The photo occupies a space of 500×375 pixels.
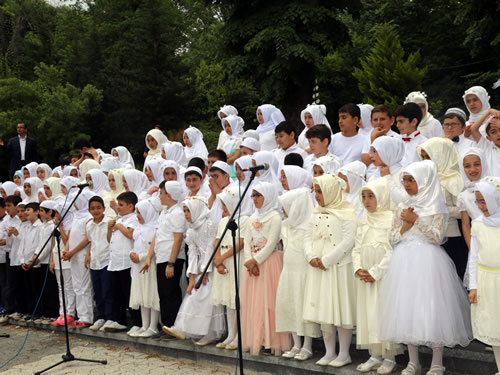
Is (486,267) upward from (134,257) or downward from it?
upward

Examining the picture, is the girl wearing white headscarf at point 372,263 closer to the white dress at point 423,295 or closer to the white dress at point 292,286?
the white dress at point 423,295

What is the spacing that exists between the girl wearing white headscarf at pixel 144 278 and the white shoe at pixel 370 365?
3.08 metres

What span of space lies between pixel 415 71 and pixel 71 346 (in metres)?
15.5

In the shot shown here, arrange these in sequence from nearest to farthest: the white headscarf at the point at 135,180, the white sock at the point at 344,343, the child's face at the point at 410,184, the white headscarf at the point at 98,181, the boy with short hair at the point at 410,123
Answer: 1. the child's face at the point at 410,184
2. the white sock at the point at 344,343
3. the boy with short hair at the point at 410,123
4. the white headscarf at the point at 135,180
5. the white headscarf at the point at 98,181

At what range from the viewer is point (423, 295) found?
5297 millimetres

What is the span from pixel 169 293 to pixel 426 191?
11.9 ft

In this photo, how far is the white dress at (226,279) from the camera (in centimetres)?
700

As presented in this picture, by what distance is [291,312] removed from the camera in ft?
20.8

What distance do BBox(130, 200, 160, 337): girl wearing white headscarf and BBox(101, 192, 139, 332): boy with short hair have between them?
20cm

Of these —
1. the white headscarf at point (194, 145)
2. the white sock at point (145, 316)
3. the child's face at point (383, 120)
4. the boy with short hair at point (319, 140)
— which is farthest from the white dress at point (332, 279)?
the white headscarf at point (194, 145)

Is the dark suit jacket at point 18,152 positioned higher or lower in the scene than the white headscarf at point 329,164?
higher

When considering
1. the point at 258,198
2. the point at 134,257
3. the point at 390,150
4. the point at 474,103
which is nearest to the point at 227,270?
the point at 258,198

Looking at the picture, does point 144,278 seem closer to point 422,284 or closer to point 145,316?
point 145,316

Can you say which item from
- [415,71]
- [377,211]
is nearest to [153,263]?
[377,211]
